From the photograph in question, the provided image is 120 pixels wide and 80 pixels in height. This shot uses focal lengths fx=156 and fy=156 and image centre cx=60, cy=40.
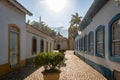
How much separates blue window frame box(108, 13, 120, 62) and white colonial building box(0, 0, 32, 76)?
5.61 metres

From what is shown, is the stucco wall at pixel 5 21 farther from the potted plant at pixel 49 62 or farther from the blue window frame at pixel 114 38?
the blue window frame at pixel 114 38

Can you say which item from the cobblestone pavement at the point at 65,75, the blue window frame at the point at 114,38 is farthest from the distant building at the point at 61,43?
the blue window frame at the point at 114,38

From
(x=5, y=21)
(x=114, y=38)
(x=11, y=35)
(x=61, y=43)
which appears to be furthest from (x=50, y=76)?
(x=61, y=43)

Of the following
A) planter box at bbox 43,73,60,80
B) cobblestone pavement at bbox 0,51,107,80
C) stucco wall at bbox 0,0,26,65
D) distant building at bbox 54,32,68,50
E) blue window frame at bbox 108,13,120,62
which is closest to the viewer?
planter box at bbox 43,73,60,80

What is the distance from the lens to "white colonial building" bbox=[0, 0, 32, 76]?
848 cm

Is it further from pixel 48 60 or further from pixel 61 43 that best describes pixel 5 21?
pixel 61 43

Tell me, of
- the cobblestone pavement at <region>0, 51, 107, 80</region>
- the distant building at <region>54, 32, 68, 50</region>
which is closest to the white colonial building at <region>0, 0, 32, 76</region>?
the cobblestone pavement at <region>0, 51, 107, 80</region>

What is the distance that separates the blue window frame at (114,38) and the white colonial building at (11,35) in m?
5.61

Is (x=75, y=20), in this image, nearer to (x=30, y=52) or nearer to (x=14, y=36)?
(x=30, y=52)

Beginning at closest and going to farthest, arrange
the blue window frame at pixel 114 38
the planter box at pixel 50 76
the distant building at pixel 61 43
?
the planter box at pixel 50 76 < the blue window frame at pixel 114 38 < the distant building at pixel 61 43

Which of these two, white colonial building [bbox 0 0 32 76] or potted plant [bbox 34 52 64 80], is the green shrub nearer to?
potted plant [bbox 34 52 64 80]

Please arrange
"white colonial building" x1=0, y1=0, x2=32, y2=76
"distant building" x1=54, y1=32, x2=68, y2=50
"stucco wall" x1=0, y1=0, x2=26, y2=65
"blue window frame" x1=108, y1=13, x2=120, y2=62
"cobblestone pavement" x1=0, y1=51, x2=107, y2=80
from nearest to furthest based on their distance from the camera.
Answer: "blue window frame" x1=108, y1=13, x2=120, y2=62 → "cobblestone pavement" x1=0, y1=51, x2=107, y2=80 → "stucco wall" x1=0, y1=0, x2=26, y2=65 → "white colonial building" x1=0, y1=0, x2=32, y2=76 → "distant building" x1=54, y1=32, x2=68, y2=50

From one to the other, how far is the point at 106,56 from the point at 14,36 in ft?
19.5

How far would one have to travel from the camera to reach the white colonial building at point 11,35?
8.48m
